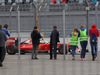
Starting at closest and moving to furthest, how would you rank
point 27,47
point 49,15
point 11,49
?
point 11,49, point 27,47, point 49,15

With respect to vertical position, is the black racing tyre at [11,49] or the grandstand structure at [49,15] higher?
the grandstand structure at [49,15]

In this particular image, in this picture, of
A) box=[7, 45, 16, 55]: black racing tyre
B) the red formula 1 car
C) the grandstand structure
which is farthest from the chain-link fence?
box=[7, 45, 16, 55]: black racing tyre

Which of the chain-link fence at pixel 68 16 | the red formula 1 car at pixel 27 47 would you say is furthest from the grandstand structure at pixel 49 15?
the red formula 1 car at pixel 27 47

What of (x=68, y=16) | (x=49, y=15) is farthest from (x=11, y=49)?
(x=68, y=16)

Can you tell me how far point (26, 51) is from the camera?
671 inches

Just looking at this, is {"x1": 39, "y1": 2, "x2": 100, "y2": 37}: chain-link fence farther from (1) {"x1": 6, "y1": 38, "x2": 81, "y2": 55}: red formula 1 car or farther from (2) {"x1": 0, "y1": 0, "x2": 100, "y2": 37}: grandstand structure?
(1) {"x1": 6, "y1": 38, "x2": 81, "y2": 55}: red formula 1 car

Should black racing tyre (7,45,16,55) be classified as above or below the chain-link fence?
below

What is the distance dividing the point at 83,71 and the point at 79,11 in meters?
7.77

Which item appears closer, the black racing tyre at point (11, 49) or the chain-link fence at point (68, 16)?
the black racing tyre at point (11, 49)

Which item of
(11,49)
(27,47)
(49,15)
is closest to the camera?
(11,49)

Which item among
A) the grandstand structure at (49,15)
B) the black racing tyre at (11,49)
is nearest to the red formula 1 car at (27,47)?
the black racing tyre at (11,49)

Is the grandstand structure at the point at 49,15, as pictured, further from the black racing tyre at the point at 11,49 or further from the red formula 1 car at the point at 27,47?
the black racing tyre at the point at 11,49

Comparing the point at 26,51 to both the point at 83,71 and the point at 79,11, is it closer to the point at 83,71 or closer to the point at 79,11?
the point at 79,11

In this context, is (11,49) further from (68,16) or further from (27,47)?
(68,16)
